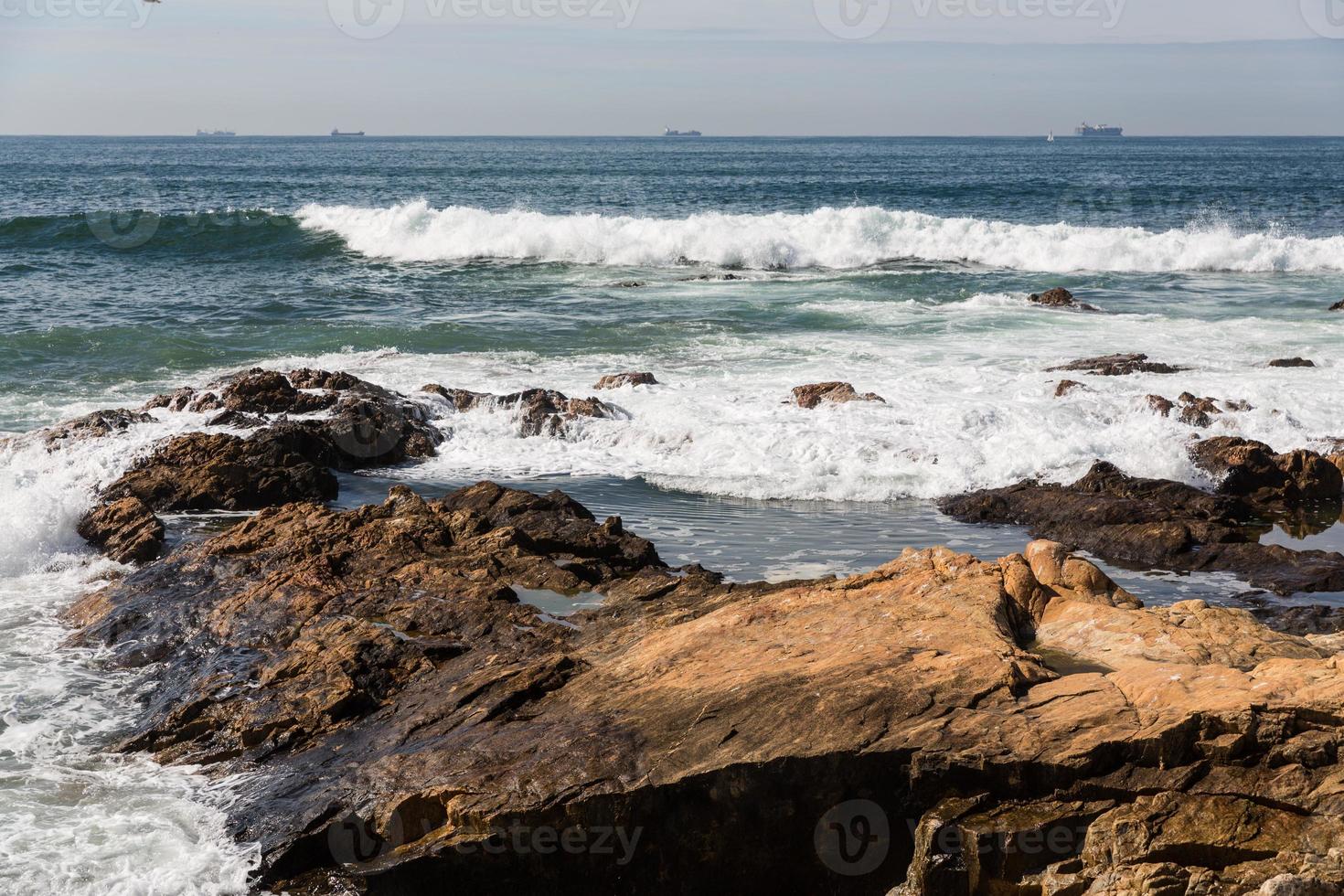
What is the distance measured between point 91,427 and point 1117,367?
40.2 feet

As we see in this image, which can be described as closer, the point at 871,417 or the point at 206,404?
the point at 206,404

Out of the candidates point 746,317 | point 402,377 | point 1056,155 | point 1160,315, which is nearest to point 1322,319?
point 1160,315

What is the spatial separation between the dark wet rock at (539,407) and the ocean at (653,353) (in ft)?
0.79

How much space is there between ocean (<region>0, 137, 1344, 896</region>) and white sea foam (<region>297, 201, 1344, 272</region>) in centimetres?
13

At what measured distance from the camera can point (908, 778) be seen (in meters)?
4.93

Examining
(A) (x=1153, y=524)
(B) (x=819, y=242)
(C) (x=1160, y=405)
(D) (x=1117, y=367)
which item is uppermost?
(B) (x=819, y=242)

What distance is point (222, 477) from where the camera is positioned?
10.7 metres

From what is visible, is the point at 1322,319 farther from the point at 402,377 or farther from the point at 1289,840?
the point at 1289,840

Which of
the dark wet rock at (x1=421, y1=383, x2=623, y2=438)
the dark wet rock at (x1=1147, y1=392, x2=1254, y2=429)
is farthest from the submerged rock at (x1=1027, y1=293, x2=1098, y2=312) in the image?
the dark wet rock at (x1=421, y1=383, x2=623, y2=438)

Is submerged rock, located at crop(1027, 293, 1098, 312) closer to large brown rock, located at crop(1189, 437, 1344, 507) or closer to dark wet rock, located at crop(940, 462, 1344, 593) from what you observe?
large brown rock, located at crop(1189, 437, 1344, 507)

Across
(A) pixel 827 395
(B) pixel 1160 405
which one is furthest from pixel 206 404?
(B) pixel 1160 405

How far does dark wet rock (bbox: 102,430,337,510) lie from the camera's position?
34.6 feet

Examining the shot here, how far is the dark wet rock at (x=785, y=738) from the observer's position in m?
4.64

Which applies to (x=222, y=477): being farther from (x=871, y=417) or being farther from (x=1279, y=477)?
(x=1279, y=477)
